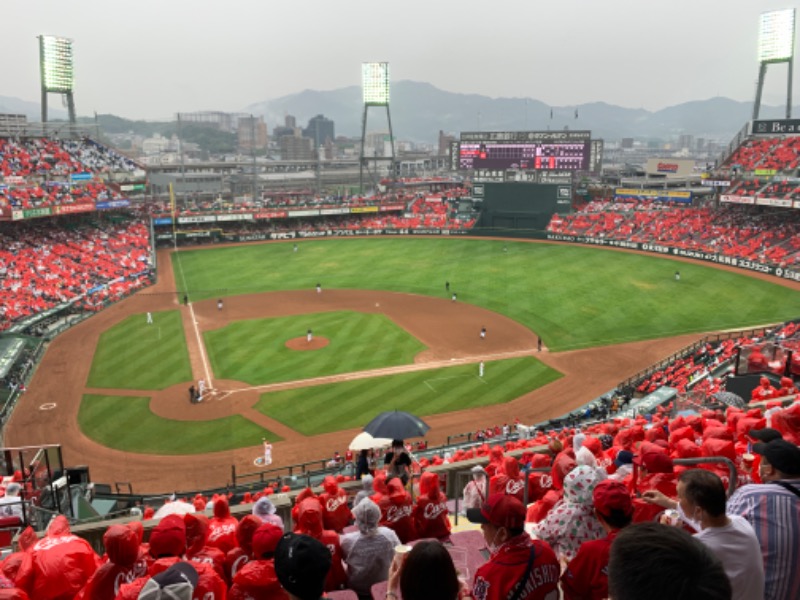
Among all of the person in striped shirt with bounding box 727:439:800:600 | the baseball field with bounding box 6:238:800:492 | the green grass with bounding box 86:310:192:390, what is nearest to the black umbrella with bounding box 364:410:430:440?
the person in striped shirt with bounding box 727:439:800:600

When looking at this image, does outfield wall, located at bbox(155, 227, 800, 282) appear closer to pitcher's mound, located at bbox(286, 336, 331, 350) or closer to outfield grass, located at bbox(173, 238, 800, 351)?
outfield grass, located at bbox(173, 238, 800, 351)

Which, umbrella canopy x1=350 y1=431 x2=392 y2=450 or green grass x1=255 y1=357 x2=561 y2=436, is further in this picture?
green grass x1=255 y1=357 x2=561 y2=436

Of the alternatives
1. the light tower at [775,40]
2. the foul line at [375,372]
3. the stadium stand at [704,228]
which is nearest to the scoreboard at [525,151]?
the stadium stand at [704,228]

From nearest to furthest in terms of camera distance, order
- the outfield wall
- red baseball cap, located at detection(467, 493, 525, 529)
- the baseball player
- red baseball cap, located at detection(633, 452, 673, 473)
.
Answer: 1. red baseball cap, located at detection(467, 493, 525, 529)
2. red baseball cap, located at detection(633, 452, 673, 473)
3. the baseball player
4. the outfield wall

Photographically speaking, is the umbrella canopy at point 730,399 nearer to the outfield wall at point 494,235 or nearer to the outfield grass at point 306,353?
the outfield grass at point 306,353

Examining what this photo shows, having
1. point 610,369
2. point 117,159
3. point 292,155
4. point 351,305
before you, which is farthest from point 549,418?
point 292,155

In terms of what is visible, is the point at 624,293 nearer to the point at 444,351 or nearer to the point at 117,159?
the point at 444,351

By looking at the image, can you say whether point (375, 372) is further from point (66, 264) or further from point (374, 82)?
point (374, 82)

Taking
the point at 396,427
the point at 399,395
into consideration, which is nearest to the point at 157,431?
the point at 399,395
